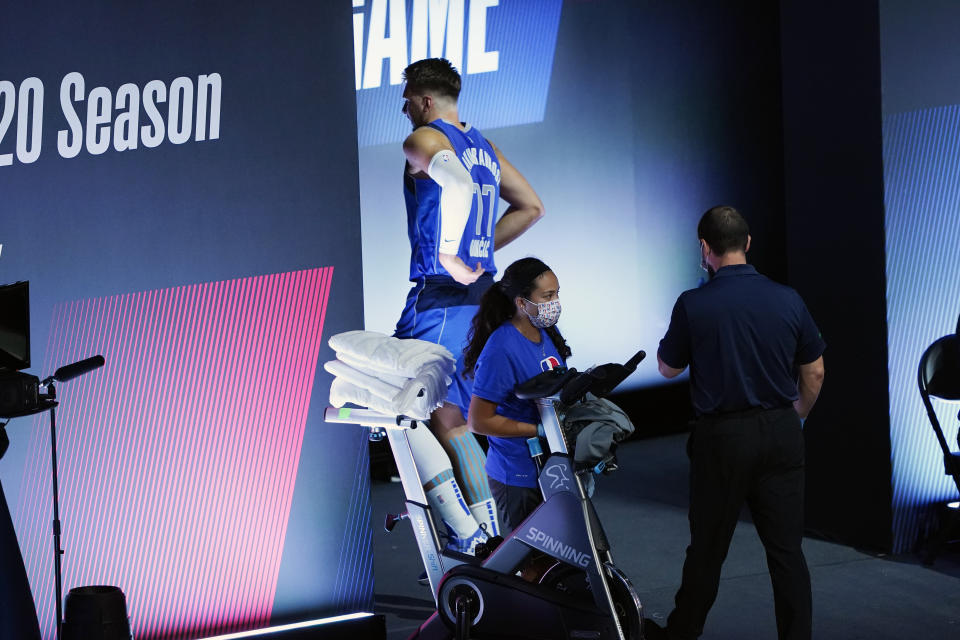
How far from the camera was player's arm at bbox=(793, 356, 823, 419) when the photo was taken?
124 inches

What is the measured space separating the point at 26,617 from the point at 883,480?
3.68 m

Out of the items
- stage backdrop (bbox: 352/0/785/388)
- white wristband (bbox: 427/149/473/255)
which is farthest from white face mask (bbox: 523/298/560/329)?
stage backdrop (bbox: 352/0/785/388)

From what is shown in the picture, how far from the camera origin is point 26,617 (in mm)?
2812

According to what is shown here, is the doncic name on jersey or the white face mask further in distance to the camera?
the doncic name on jersey

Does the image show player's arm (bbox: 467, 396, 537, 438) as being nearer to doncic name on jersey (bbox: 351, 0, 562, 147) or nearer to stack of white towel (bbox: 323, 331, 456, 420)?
stack of white towel (bbox: 323, 331, 456, 420)

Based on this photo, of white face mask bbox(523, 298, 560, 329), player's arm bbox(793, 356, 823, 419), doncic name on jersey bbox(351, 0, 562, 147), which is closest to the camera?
player's arm bbox(793, 356, 823, 419)

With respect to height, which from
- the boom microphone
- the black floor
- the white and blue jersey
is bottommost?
the black floor

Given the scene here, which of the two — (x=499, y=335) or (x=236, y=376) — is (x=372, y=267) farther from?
(x=499, y=335)

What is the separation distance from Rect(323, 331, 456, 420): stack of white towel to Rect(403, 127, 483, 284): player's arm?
1.84 feet

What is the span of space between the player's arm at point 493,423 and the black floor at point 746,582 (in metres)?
1.09

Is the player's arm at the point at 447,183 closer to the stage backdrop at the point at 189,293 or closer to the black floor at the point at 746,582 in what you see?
the stage backdrop at the point at 189,293

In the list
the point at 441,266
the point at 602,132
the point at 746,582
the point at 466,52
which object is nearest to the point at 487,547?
the point at 441,266

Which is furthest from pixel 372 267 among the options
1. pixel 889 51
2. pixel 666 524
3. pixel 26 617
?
pixel 26 617

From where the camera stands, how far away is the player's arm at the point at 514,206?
4277mm
